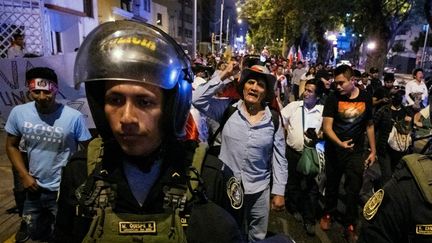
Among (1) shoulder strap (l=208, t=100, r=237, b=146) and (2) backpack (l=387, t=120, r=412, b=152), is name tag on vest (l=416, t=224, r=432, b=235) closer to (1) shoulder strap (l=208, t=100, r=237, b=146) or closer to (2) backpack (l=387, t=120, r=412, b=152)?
(1) shoulder strap (l=208, t=100, r=237, b=146)

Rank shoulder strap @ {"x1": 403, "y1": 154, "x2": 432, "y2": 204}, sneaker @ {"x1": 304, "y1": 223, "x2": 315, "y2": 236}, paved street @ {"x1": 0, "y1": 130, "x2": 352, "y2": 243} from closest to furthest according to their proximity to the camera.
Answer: shoulder strap @ {"x1": 403, "y1": 154, "x2": 432, "y2": 204}, paved street @ {"x1": 0, "y1": 130, "x2": 352, "y2": 243}, sneaker @ {"x1": 304, "y1": 223, "x2": 315, "y2": 236}

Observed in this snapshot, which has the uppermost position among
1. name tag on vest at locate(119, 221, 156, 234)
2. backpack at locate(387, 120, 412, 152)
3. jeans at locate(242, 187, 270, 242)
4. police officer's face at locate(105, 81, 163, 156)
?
police officer's face at locate(105, 81, 163, 156)

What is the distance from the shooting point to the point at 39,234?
3.40 metres

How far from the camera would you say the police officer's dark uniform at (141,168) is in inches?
47.3

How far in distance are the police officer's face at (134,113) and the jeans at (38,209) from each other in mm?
2429

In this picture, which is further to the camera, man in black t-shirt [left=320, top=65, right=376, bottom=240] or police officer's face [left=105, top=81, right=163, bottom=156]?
man in black t-shirt [left=320, top=65, right=376, bottom=240]

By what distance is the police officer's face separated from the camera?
129 cm

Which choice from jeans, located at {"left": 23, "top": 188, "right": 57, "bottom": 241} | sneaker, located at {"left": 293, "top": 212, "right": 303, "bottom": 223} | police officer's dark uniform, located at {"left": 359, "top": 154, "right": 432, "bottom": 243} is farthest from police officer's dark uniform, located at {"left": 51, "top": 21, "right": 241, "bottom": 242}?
sneaker, located at {"left": 293, "top": 212, "right": 303, "bottom": 223}

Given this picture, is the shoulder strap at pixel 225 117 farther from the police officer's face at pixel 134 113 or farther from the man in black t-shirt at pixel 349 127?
the police officer's face at pixel 134 113

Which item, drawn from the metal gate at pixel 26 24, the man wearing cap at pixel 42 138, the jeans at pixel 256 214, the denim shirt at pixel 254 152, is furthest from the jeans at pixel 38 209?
the metal gate at pixel 26 24

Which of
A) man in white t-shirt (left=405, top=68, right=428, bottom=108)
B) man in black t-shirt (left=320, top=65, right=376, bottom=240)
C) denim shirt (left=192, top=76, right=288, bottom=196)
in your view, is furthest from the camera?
man in white t-shirt (left=405, top=68, right=428, bottom=108)

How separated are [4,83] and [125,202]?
5243mm

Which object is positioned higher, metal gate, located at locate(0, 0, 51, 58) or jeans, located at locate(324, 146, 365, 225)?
metal gate, located at locate(0, 0, 51, 58)

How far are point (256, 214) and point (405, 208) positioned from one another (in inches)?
73.9
